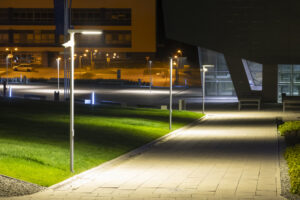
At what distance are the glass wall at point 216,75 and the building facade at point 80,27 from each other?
65.4 m

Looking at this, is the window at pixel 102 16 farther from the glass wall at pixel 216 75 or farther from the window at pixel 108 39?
the glass wall at pixel 216 75

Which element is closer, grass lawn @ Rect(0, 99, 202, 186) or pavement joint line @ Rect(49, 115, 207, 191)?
pavement joint line @ Rect(49, 115, 207, 191)

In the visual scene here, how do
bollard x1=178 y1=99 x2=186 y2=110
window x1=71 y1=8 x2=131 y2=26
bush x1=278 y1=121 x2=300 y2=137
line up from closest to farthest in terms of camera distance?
bush x1=278 y1=121 x2=300 y2=137
bollard x1=178 y1=99 x2=186 y2=110
window x1=71 y1=8 x2=131 y2=26

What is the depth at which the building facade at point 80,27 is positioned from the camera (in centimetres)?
13738

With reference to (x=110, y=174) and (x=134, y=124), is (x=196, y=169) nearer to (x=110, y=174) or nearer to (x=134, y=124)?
(x=110, y=174)

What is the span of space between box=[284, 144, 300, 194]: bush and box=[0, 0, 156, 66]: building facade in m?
116

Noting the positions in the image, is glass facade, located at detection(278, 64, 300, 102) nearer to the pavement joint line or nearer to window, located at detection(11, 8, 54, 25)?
the pavement joint line

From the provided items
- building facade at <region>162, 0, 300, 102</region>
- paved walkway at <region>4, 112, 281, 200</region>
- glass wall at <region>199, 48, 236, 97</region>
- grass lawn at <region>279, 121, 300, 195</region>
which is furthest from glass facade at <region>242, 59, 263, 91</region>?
paved walkway at <region>4, 112, 281, 200</region>

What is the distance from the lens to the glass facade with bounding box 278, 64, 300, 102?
5981cm

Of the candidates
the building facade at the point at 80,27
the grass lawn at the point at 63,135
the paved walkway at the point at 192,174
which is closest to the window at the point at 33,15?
the building facade at the point at 80,27

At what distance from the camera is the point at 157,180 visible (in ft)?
54.3

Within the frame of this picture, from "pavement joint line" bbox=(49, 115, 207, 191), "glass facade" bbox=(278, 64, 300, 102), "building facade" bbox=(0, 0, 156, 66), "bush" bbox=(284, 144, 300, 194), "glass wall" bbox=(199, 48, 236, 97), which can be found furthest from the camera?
"building facade" bbox=(0, 0, 156, 66)

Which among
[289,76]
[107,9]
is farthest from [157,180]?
[107,9]

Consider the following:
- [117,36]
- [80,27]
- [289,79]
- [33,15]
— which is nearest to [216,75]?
[289,79]
